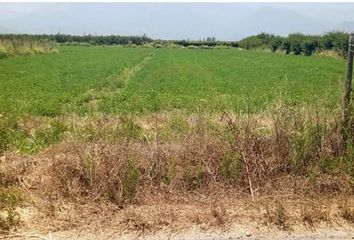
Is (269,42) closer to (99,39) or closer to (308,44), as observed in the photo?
(308,44)

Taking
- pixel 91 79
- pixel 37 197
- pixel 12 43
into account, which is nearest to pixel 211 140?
pixel 37 197

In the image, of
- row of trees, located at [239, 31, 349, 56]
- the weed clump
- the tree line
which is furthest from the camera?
the tree line

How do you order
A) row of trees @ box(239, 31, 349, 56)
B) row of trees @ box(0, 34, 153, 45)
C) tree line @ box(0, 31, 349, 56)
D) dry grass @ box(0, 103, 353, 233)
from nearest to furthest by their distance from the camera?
dry grass @ box(0, 103, 353, 233)
row of trees @ box(239, 31, 349, 56)
tree line @ box(0, 31, 349, 56)
row of trees @ box(0, 34, 153, 45)

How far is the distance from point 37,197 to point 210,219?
91.1 inches

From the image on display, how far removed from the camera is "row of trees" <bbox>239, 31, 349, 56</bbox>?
187ft

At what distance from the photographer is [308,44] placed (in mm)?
69688

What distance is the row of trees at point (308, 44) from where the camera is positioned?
187 ft

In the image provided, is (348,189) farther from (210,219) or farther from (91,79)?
(91,79)

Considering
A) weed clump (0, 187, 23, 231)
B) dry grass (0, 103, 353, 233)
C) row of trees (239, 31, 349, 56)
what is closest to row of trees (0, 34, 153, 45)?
row of trees (239, 31, 349, 56)

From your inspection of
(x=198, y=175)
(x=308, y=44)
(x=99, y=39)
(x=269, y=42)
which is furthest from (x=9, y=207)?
(x=99, y=39)

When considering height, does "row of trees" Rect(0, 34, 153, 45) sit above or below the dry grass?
above

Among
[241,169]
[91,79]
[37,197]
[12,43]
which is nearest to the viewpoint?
[37,197]

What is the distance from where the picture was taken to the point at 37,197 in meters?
6.11

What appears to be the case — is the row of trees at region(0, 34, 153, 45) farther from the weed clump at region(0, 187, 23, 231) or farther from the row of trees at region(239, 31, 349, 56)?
the weed clump at region(0, 187, 23, 231)
